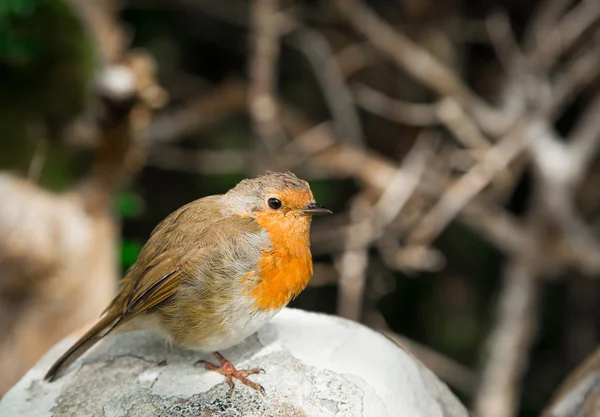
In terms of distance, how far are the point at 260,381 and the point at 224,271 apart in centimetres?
40

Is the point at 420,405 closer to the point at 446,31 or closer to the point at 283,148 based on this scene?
the point at 283,148

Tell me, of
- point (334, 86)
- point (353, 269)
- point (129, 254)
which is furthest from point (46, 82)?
point (353, 269)

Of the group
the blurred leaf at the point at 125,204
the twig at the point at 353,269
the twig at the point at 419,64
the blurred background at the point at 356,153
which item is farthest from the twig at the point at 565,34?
the blurred leaf at the point at 125,204

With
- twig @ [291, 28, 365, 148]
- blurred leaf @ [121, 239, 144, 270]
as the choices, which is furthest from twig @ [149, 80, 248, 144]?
blurred leaf @ [121, 239, 144, 270]

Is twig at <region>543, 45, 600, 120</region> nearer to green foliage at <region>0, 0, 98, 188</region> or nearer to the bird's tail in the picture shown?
green foliage at <region>0, 0, 98, 188</region>

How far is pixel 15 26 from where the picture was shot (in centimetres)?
488

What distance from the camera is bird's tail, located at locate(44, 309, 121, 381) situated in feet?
9.34

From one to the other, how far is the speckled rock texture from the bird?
8cm

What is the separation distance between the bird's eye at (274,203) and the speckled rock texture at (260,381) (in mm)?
535

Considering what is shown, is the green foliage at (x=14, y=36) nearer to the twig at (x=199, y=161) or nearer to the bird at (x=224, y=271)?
the twig at (x=199, y=161)

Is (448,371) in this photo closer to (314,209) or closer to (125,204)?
(125,204)

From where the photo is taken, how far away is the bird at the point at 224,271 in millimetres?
2684

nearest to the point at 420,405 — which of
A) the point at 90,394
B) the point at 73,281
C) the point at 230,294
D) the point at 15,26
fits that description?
the point at 230,294

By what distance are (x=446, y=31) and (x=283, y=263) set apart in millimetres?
3733
